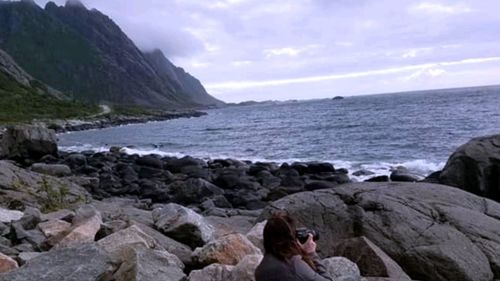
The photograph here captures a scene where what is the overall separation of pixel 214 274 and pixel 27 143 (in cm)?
3102

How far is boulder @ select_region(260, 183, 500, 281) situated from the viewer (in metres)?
9.51

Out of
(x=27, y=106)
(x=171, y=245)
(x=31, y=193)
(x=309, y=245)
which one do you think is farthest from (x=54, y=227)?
(x=27, y=106)

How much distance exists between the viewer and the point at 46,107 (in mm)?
→ 103875

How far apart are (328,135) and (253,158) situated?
1602 cm

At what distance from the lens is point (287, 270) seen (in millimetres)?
5574

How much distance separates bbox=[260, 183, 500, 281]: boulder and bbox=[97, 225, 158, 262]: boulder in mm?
3016

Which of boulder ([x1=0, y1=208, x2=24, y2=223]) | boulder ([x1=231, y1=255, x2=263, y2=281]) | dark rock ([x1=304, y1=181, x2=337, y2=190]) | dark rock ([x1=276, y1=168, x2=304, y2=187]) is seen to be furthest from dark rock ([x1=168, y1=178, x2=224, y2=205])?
boulder ([x1=231, y1=255, x2=263, y2=281])

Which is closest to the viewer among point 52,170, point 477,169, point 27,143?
point 477,169

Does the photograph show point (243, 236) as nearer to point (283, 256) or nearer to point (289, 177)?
point (283, 256)

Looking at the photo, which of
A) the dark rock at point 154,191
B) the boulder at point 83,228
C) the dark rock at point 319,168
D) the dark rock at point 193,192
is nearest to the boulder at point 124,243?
the boulder at point 83,228

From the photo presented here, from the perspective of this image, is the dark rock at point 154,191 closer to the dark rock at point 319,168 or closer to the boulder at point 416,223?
the dark rock at point 319,168

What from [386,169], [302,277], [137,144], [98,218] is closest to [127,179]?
[386,169]

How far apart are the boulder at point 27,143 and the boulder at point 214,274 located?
30620 mm

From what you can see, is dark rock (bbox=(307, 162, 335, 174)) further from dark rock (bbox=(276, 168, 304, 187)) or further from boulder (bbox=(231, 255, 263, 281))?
boulder (bbox=(231, 255, 263, 281))
